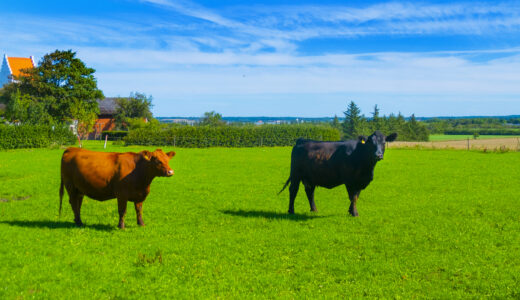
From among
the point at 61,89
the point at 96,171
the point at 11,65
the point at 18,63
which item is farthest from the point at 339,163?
the point at 18,63

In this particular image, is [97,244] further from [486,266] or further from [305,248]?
[486,266]

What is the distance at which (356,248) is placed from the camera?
8391 millimetres

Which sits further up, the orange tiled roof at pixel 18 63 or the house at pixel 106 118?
the orange tiled roof at pixel 18 63

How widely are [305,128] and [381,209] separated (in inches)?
1669

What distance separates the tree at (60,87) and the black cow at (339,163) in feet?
148

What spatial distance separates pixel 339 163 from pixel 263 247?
12.5ft

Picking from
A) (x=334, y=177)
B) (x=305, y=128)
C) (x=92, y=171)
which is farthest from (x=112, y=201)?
(x=305, y=128)

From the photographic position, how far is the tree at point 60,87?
49.5 metres

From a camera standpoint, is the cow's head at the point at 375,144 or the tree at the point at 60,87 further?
the tree at the point at 60,87

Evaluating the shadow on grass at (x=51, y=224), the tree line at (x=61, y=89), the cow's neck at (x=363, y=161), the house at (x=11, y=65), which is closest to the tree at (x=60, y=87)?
the tree line at (x=61, y=89)

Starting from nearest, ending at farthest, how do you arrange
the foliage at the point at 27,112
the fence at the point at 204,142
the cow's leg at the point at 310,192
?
1. the cow's leg at the point at 310,192
2. the foliage at the point at 27,112
3. the fence at the point at 204,142

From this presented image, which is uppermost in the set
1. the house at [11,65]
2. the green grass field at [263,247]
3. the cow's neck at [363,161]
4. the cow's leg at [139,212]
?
the house at [11,65]

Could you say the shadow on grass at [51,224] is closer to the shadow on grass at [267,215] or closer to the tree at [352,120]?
the shadow on grass at [267,215]

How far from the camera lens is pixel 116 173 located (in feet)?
30.3
